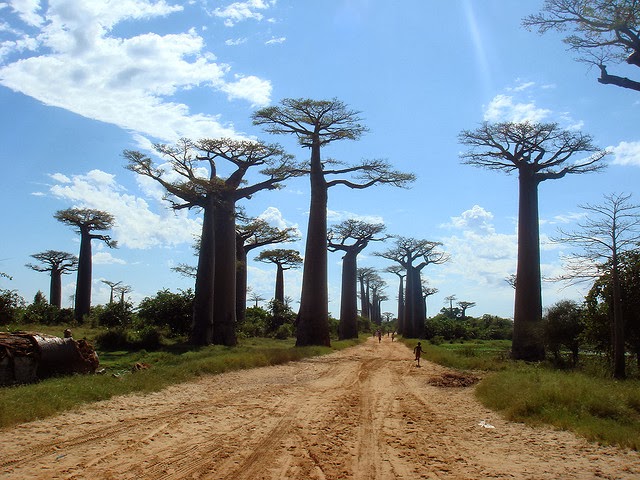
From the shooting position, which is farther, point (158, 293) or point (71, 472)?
point (158, 293)

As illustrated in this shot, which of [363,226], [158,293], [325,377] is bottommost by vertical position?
[325,377]

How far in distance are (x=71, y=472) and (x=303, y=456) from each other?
1.78m

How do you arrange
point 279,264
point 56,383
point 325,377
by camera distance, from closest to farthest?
1. point 56,383
2. point 325,377
3. point 279,264

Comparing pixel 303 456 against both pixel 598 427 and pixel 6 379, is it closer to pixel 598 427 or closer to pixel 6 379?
pixel 598 427

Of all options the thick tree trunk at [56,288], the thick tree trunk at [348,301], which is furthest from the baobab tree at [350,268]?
the thick tree trunk at [56,288]

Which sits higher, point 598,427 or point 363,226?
point 363,226

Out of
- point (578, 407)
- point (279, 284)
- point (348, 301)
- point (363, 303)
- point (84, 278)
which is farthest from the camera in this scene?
point (363, 303)

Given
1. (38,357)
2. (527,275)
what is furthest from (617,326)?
(38,357)

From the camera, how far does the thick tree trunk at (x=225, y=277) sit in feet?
63.7

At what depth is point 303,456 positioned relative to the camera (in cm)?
461

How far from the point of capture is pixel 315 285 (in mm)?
19312

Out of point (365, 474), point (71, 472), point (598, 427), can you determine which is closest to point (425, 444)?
point (365, 474)

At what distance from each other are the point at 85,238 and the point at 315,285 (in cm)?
1563

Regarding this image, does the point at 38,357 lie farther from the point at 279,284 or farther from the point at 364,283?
the point at 364,283
